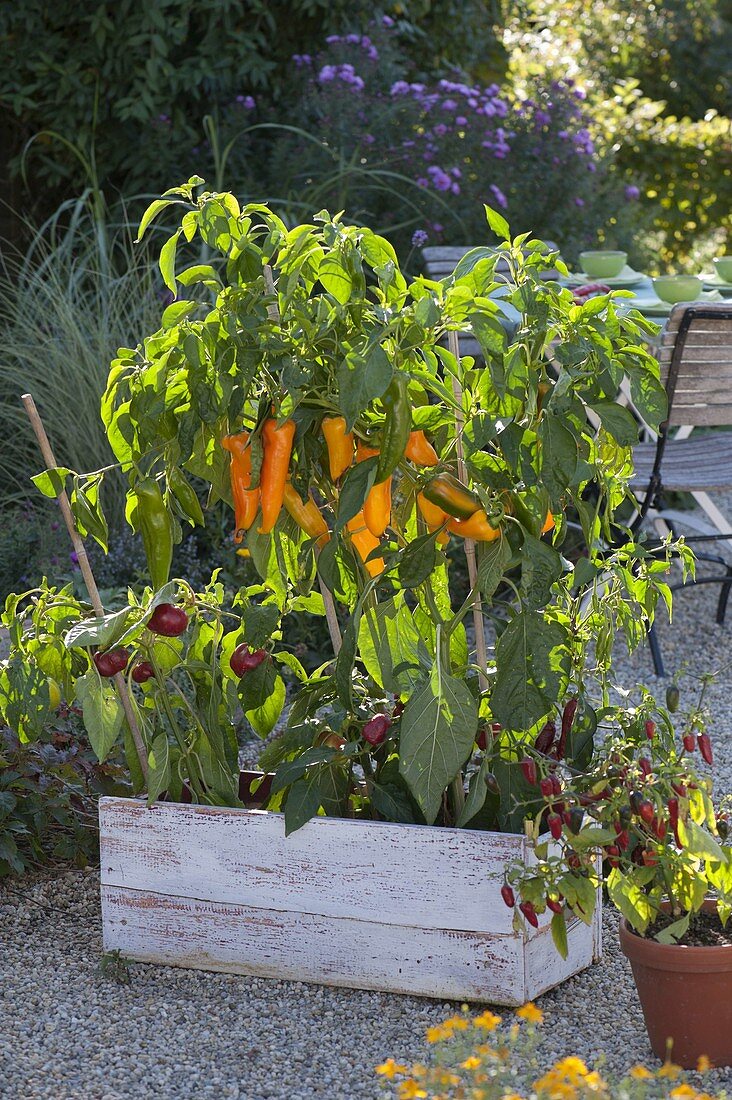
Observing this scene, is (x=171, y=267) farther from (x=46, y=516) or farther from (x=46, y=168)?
(x=46, y=168)

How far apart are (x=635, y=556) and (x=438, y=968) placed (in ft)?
2.35

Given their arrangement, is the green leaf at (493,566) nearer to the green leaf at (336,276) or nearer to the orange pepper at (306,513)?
the orange pepper at (306,513)

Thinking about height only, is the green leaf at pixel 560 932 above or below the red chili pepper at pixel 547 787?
below

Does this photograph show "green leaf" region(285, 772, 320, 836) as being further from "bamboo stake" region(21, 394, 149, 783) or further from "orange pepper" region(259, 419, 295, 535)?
"orange pepper" region(259, 419, 295, 535)

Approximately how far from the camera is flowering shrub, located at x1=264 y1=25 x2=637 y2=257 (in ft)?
18.7

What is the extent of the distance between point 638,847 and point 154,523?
866mm

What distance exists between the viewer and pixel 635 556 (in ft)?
7.05

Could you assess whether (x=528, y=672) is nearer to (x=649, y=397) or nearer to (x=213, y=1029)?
(x=649, y=397)

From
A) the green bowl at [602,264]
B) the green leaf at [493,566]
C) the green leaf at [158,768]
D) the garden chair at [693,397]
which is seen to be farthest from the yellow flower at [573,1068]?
the green bowl at [602,264]

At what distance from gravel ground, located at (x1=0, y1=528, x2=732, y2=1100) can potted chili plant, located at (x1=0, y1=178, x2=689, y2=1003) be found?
53 millimetres

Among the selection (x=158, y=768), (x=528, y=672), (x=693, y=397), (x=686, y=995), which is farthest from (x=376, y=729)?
(x=693, y=397)

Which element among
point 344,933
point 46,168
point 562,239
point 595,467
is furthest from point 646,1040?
point 46,168

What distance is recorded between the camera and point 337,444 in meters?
1.99

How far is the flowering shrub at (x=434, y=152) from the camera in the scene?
5691 mm
